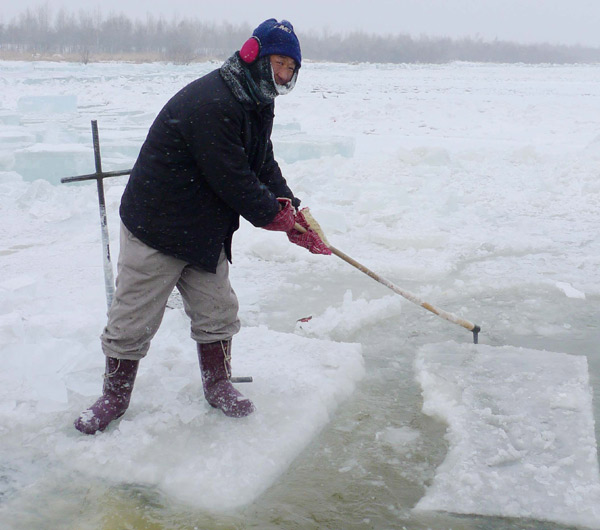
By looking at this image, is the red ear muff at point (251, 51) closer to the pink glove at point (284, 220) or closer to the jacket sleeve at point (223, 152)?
the jacket sleeve at point (223, 152)

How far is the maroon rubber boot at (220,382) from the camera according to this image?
2645 millimetres

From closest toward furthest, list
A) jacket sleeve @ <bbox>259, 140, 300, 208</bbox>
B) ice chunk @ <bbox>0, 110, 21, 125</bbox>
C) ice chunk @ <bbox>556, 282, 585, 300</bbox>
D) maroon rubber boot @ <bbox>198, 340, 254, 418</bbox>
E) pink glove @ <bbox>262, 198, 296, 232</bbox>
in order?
pink glove @ <bbox>262, 198, 296, 232</bbox>
maroon rubber boot @ <bbox>198, 340, 254, 418</bbox>
jacket sleeve @ <bbox>259, 140, 300, 208</bbox>
ice chunk @ <bbox>556, 282, 585, 300</bbox>
ice chunk @ <bbox>0, 110, 21, 125</bbox>

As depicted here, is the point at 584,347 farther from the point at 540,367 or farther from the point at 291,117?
the point at 291,117

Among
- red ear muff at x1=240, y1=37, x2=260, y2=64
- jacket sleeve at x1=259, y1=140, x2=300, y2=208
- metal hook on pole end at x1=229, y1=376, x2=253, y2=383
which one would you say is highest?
red ear muff at x1=240, y1=37, x2=260, y2=64

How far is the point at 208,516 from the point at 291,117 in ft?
44.2

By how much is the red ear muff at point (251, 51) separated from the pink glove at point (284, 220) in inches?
23.1

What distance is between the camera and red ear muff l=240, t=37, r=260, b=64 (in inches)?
89.9

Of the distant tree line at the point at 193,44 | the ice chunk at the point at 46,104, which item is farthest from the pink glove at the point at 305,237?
the distant tree line at the point at 193,44

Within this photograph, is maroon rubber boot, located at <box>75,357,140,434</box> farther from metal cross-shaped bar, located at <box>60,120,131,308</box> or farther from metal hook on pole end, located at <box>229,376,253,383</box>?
metal cross-shaped bar, located at <box>60,120,131,308</box>

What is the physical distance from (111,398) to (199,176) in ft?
3.12

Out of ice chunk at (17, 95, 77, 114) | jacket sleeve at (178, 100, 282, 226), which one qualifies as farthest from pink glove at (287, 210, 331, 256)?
ice chunk at (17, 95, 77, 114)

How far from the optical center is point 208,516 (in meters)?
2.15

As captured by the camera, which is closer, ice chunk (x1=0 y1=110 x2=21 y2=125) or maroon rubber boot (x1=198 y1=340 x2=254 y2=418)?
maroon rubber boot (x1=198 y1=340 x2=254 y2=418)

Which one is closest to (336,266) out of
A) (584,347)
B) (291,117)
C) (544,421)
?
(584,347)
